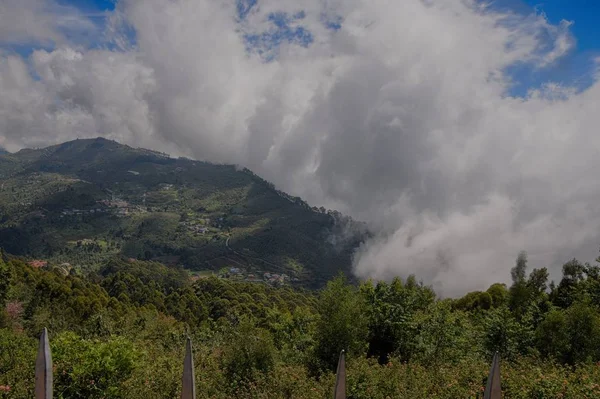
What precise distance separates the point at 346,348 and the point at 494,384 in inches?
646

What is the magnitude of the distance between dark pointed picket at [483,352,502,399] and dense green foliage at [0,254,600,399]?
20.5 feet

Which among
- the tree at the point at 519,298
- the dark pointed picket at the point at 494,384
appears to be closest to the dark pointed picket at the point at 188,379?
the dark pointed picket at the point at 494,384

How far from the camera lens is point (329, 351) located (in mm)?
A: 19188

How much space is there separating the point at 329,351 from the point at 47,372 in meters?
17.3

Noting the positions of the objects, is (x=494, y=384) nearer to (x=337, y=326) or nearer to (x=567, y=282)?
(x=337, y=326)

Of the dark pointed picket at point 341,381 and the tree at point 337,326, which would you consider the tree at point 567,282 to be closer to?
the tree at point 337,326

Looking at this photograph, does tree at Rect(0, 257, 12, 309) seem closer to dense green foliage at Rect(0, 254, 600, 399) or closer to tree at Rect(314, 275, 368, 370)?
dense green foliage at Rect(0, 254, 600, 399)

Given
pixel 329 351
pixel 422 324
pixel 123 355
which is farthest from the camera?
pixel 422 324

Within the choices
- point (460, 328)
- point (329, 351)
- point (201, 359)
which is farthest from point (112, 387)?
point (460, 328)

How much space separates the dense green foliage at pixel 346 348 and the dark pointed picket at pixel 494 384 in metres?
6.26

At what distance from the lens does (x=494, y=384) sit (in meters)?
3.49

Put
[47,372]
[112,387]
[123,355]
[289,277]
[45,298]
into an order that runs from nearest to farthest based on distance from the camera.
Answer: [47,372] < [112,387] < [123,355] < [45,298] < [289,277]

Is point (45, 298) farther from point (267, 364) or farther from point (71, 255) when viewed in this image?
→ point (71, 255)

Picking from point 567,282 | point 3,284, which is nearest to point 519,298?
point 567,282
